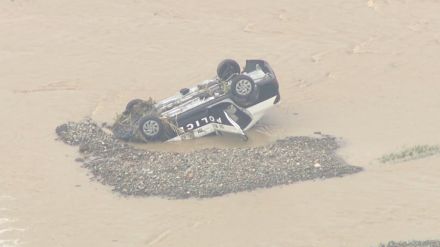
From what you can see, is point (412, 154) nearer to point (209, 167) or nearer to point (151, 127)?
point (209, 167)

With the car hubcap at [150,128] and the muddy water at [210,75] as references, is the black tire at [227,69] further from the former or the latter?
the car hubcap at [150,128]

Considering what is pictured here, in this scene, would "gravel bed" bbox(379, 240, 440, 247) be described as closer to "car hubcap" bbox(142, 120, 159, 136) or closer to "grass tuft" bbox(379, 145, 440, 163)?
"grass tuft" bbox(379, 145, 440, 163)

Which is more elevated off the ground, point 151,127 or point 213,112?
point 213,112

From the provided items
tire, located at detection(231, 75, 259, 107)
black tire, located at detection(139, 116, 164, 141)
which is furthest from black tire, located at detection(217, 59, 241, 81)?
black tire, located at detection(139, 116, 164, 141)

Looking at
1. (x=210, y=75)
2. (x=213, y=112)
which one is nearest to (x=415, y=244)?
(x=213, y=112)

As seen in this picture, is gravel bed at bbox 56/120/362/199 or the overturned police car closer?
gravel bed at bbox 56/120/362/199

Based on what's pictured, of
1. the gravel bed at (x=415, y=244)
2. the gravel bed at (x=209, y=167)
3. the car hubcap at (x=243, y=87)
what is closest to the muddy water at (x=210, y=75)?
the gravel bed at (x=209, y=167)

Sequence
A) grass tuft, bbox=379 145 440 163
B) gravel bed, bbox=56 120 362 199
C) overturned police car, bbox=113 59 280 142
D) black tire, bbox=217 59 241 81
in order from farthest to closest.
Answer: black tire, bbox=217 59 241 81
overturned police car, bbox=113 59 280 142
grass tuft, bbox=379 145 440 163
gravel bed, bbox=56 120 362 199
